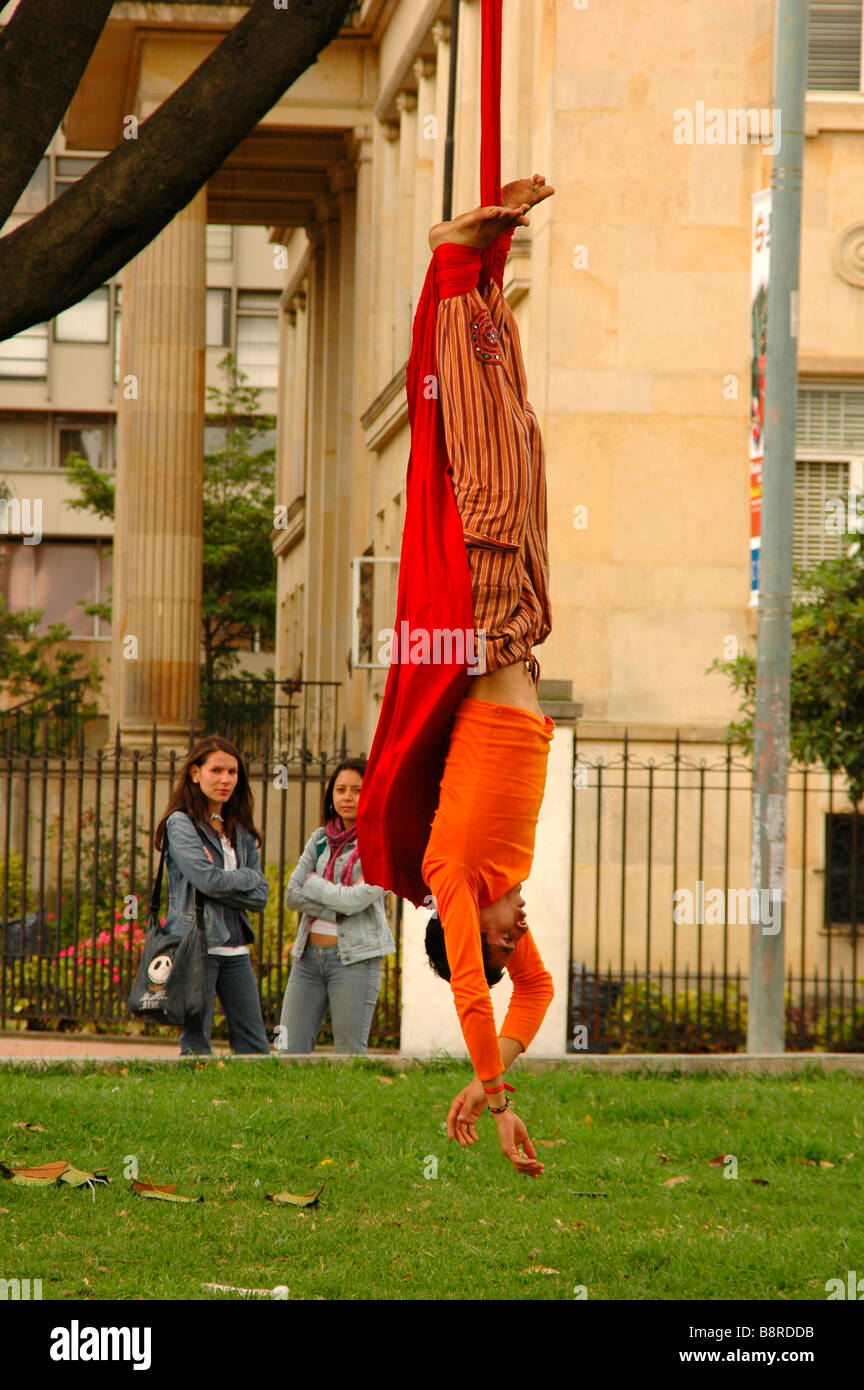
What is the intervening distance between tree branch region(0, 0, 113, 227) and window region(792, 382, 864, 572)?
43.9 ft

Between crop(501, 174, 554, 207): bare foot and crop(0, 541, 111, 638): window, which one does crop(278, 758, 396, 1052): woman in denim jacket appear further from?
crop(0, 541, 111, 638): window

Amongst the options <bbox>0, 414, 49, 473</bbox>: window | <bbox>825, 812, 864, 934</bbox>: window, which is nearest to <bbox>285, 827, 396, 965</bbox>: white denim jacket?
<bbox>825, 812, 864, 934</bbox>: window

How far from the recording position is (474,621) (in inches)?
159

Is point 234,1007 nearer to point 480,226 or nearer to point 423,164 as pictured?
point 480,226

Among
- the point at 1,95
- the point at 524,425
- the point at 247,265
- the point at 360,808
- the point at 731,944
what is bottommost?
the point at 731,944

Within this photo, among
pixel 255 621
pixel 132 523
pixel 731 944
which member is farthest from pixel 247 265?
pixel 731 944

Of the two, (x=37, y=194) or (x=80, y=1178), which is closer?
(x=80, y=1178)

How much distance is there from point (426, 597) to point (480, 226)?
912 mm

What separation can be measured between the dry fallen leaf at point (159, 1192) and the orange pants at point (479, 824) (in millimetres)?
4202

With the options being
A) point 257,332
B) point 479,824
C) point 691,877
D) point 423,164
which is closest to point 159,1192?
point 479,824

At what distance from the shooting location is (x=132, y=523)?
2606 centimetres

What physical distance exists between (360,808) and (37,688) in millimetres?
44751

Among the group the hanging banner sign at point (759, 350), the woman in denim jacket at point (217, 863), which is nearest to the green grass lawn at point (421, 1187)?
the woman in denim jacket at point (217, 863)
